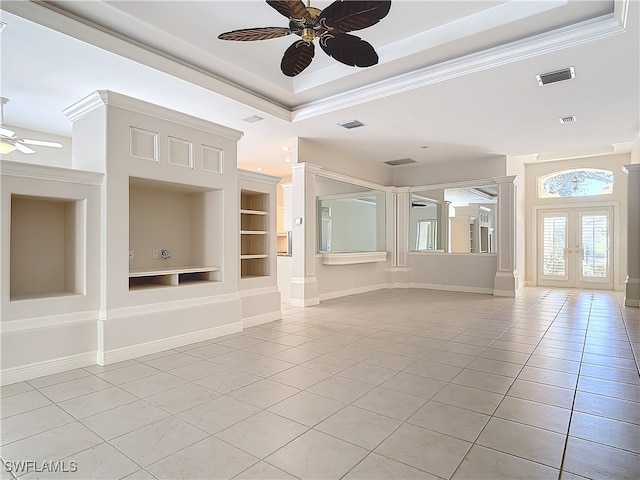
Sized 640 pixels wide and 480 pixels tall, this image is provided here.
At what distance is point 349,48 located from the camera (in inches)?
122

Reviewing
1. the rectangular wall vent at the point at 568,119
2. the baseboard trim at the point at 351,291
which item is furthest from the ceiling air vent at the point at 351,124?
the baseboard trim at the point at 351,291

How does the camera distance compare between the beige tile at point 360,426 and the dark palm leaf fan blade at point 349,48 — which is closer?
the beige tile at point 360,426

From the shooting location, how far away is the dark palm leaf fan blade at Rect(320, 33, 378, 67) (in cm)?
300

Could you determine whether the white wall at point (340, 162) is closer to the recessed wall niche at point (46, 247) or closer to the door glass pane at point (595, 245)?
the recessed wall niche at point (46, 247)

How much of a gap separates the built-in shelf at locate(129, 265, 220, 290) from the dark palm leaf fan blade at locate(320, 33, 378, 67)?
2.75 metres

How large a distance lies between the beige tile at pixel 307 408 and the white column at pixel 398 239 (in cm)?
689

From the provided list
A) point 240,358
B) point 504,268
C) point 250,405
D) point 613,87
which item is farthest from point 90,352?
point 504,268

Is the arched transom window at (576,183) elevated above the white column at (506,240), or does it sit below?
above

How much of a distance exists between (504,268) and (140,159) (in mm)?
7296

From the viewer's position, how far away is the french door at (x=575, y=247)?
889cm

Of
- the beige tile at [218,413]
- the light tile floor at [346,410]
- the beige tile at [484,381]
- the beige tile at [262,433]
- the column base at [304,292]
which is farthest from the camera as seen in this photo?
the column base at [304,292]

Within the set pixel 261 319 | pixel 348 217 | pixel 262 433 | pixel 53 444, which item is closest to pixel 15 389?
pixel 53 444

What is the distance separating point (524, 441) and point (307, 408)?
131 cm

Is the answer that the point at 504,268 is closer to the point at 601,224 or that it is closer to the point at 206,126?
the point at 601,224
